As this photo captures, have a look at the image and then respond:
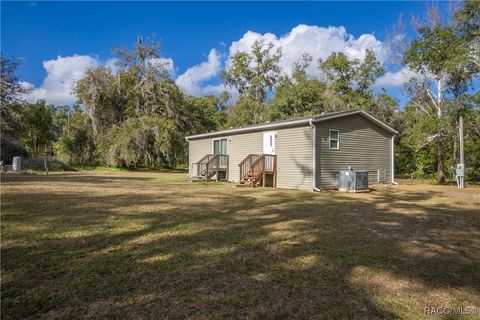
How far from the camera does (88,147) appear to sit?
28.0m

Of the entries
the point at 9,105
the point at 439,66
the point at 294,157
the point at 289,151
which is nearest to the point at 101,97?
the point at 9,105

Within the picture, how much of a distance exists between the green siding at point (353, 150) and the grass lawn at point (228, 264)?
654 centimetres

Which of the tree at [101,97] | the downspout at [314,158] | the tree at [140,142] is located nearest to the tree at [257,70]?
the tree at [140,142]

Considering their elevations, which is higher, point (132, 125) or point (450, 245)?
point (132, 125)

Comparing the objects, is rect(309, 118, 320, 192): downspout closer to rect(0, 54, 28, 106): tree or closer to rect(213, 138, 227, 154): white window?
rect(213, 138, 227, 154): white window

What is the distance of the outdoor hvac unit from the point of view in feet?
40.1

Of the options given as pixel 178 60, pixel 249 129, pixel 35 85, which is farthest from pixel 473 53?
pixel 35 85

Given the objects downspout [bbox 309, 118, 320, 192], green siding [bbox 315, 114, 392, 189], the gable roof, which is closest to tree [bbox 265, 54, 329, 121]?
the gable roof

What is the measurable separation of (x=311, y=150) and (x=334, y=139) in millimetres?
1524

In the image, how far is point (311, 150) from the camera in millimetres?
12633

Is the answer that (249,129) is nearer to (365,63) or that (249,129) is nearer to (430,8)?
(430,8)

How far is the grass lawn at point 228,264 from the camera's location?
2.48 m

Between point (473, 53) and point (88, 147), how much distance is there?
28633 mm

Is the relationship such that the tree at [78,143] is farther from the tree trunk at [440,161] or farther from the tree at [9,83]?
the tree trunk at [440,161]
